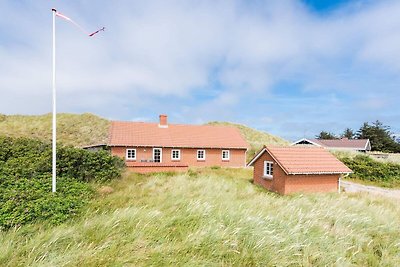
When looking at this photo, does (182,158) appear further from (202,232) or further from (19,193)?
(202,232)

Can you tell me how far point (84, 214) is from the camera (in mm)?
6195

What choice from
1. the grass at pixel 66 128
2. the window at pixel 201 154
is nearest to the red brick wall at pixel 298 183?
the window at pixel 201 154

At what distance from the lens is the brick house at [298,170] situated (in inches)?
645

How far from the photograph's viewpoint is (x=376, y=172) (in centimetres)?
2361

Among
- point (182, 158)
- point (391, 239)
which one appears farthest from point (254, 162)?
point (391, 239)

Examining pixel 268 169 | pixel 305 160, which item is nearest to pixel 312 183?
pixel 305 160

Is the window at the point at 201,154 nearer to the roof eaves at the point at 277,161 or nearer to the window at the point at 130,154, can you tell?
the window at the point at 130,154

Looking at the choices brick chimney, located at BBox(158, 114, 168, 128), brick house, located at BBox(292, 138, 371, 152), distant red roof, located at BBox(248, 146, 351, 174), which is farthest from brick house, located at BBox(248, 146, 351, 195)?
brick house, located at BBox(292, 138, 371, 152)

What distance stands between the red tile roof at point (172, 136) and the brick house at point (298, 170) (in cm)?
1101

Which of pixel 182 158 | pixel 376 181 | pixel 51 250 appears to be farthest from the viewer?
pixel 182 158

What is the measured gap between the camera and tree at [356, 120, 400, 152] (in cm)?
5475

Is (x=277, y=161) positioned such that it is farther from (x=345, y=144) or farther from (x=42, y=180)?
(x=345, y=144)

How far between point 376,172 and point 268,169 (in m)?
12.7

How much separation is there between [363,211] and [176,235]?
6.57 m
